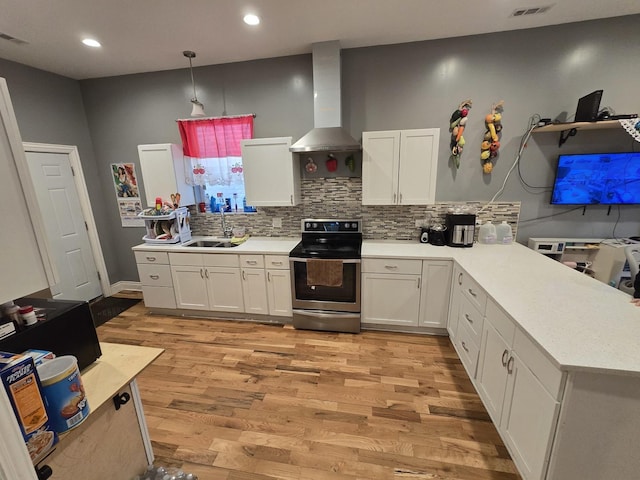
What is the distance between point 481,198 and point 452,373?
70.2 inches

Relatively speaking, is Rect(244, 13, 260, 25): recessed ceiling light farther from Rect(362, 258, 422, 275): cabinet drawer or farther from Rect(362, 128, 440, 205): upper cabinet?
Rect(362, 258, 422, 275): cabinet drawer

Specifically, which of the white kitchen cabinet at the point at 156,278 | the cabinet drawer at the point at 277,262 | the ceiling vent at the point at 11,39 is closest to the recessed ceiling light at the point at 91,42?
the ceiling vent at the point at 11,39

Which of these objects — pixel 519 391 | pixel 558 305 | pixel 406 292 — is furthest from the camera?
pixel 406 292

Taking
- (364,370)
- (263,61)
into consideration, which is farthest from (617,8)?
(364,370)

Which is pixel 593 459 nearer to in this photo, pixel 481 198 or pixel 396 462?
pixel 396 462

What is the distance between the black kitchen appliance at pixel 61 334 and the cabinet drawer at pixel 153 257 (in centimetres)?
192

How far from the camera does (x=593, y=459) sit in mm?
1126

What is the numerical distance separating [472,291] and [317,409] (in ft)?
4.65

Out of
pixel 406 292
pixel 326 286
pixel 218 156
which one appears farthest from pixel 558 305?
pixel 218 156

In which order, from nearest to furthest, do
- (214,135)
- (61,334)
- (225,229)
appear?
(61,334), (214,135), (225,229)

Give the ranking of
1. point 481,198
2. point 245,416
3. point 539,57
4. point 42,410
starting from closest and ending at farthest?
point 42,410 → point 245,416 → point 539,57 → point 481,198

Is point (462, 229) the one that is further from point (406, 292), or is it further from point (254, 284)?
point (254, 284)

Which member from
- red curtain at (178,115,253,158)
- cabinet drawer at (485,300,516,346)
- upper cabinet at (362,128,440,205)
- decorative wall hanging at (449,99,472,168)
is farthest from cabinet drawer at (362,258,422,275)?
red curtain at (178,115,253,158)

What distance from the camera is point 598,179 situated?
255 centimetres
